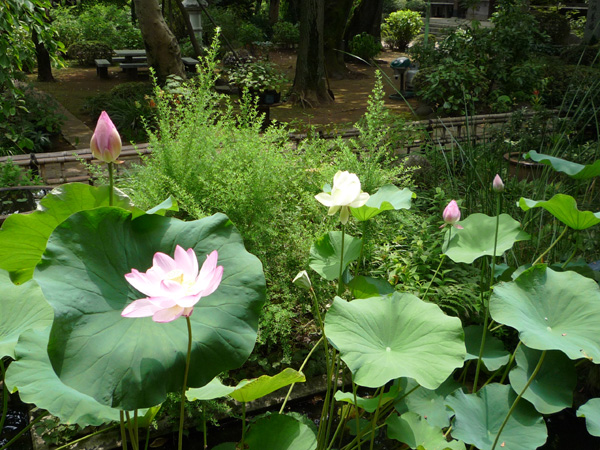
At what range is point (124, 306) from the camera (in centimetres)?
120

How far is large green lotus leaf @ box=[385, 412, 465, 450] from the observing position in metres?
1.73

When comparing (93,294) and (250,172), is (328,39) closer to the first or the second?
(250,172)

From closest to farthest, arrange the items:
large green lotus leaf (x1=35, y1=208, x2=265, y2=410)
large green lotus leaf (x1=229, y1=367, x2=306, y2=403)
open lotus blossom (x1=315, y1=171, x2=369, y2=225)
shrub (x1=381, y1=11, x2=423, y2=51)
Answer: large green lotus leaf (x1=35, y1=208, x2=265, y2=410) → large green lotus leaf (x1=229, y1=367, x2=306, y2=403) → open lotus blossom (x1=315, y1=171, x2=369, y2=225) → shrub (x1=381, y1=11, x2=423, y2=51)

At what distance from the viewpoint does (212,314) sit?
124 centimetres

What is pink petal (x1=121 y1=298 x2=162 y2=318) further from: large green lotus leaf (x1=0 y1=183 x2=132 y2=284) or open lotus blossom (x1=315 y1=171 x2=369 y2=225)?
open lotus blossom (x1=315 y1=171 x2=369 y2=225)

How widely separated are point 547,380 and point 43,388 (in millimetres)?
1532

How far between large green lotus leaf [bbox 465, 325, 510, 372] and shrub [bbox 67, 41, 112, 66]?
14.2 metres

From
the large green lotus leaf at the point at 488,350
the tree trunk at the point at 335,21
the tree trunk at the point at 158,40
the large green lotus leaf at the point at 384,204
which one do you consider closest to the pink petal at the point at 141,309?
the large green lotus leaf at the point at 384,204

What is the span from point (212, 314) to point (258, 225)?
1.23m

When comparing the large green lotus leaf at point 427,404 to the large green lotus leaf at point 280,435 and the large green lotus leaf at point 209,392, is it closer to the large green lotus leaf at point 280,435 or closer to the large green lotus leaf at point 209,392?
the large green lotus leaf at point 280,435

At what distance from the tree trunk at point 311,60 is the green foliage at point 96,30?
720cm

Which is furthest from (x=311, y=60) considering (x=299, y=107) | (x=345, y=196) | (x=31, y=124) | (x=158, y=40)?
(x=345, y=196)

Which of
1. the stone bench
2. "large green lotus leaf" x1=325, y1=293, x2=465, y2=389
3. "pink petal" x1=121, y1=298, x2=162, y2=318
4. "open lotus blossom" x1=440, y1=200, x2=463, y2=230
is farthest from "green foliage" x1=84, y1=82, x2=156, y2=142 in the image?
"pink petal" x1=121, y1=298, x2=162, y2=318

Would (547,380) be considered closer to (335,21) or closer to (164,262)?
(164,262)
